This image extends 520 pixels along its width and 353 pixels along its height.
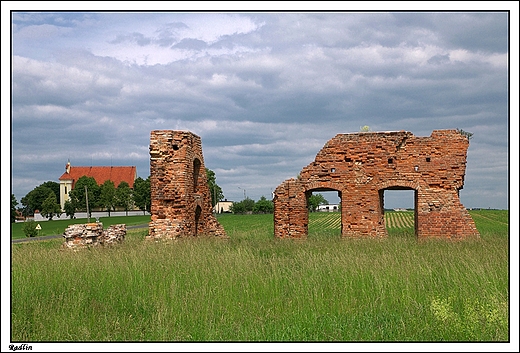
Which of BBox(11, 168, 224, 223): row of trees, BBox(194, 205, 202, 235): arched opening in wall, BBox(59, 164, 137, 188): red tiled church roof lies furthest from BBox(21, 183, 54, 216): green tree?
BBox(194, 205, 202, 235): arched opening in wall

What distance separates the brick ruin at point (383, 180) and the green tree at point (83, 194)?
166 ft

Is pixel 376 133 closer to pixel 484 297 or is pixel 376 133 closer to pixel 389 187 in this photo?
pixel 389 187

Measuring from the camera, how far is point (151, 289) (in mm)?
8055

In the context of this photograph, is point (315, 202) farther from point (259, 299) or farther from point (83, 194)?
point (259, 299)

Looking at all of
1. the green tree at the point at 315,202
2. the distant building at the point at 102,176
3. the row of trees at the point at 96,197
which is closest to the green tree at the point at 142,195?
the row of trees at the point at 96,197

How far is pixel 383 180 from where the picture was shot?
16594 millimetres

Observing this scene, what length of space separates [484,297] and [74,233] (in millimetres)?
10475

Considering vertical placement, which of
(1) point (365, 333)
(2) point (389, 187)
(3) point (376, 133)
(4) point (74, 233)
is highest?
→ (3) point (376, 133)

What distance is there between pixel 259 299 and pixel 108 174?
7212cm

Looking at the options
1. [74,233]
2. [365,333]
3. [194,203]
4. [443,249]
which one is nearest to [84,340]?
[365,333]

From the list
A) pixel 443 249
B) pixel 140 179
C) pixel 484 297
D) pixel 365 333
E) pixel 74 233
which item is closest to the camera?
pixel 365 333

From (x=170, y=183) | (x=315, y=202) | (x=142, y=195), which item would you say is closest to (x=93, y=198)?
(x=142, y=195)

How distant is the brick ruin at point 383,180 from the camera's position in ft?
53.0

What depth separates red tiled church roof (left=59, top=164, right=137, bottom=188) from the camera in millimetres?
75250
